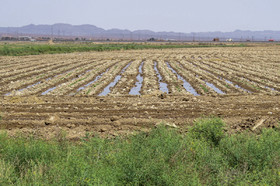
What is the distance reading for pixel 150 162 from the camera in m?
6.75

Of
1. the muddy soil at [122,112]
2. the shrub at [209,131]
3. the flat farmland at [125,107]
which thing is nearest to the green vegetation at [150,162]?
the shrub at [209,131]

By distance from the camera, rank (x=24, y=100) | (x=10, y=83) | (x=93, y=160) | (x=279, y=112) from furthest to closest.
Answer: (x=10, y=83) → (x=24, y=100) → (x=279, y=112) → (x=93, y=160)

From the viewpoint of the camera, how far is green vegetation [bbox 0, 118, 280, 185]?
20.4 ft

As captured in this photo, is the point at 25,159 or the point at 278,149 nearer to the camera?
the point at 25,159

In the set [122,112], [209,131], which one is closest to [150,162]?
[209,131]

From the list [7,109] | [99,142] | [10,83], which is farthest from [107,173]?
[10,83]

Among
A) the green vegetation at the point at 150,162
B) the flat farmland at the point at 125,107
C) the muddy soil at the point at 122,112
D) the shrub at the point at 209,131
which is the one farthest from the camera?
the flat farmland at the point at 125,107

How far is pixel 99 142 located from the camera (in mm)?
8070

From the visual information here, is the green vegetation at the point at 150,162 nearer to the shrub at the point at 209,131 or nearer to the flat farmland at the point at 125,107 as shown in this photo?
the shrub at the point at 209,131

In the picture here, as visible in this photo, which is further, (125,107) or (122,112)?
(125,107)

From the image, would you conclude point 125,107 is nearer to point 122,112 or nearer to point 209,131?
point 122,112

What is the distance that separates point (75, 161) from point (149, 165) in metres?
1.50

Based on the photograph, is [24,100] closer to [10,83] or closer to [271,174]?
[10,83]

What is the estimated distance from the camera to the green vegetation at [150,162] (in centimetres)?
623
